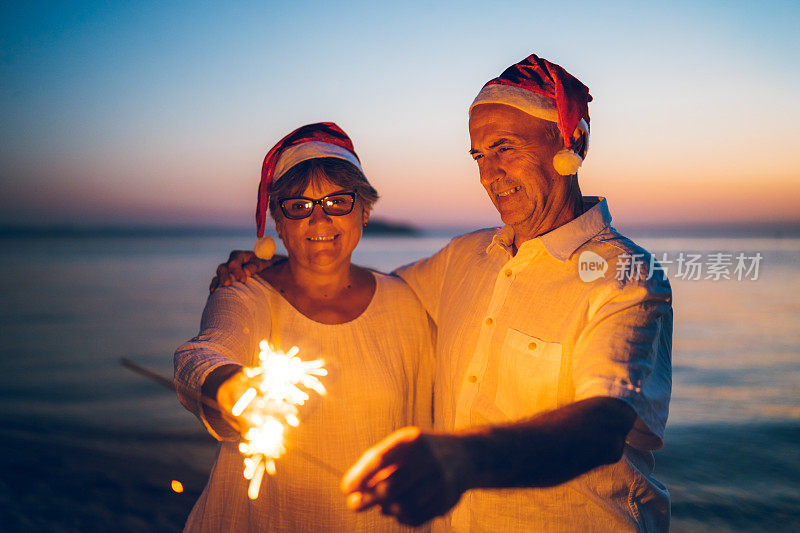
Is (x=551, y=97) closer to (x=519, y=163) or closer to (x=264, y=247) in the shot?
(x=519, y=163)

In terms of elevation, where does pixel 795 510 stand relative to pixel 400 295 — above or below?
below

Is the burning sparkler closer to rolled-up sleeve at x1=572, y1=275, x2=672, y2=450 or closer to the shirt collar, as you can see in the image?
rolled-up sleeve at x1=572, y1=275, x2=672, y2=450

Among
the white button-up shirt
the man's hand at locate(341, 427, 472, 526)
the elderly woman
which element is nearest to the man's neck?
the white button-up shirt

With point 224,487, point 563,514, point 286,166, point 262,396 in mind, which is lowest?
point 224,487

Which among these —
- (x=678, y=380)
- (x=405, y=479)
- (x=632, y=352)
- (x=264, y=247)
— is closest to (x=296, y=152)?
(x=264, y=247)

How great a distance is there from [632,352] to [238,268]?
7.36 ft

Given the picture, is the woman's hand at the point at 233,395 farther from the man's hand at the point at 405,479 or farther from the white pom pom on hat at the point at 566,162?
the white pom pom on hat at the point at 566,162

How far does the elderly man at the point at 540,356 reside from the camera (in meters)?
1.50

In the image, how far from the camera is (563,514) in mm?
2438

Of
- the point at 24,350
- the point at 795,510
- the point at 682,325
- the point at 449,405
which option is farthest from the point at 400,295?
the point at 682,325

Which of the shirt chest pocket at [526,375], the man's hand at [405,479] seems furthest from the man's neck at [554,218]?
the man's hand at [405,479]

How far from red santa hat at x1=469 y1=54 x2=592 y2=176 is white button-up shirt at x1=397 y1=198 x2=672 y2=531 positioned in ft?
1.11

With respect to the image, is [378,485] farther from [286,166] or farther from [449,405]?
[286,166]

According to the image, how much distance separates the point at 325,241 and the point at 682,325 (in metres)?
16.8
